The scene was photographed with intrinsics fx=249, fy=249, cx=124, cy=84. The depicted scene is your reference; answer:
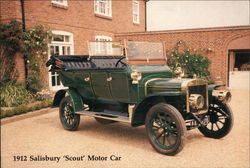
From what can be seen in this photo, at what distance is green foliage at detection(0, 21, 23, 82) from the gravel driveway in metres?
3.32

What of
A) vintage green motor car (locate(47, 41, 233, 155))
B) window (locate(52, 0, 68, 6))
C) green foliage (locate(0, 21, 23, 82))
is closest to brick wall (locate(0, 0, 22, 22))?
green foliage (locate(0, 21, 23, 82))

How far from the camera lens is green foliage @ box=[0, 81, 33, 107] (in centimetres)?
789

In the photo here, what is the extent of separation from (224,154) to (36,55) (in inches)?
294

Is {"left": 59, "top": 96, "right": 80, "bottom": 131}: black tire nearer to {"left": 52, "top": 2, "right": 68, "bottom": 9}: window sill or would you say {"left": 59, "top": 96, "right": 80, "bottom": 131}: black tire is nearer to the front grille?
the front grille

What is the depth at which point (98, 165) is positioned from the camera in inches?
145

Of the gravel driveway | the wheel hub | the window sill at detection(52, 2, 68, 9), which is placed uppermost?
the window sill at detection(52, 2, 68, 9)

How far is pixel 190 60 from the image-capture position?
1280cm

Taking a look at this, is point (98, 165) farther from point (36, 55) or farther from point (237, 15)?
point (36, 55)

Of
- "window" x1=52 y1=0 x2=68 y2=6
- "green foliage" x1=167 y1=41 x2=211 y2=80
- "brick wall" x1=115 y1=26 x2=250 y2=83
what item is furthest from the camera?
"green foliage" x1=167 y1=41 x2=211 y2=80

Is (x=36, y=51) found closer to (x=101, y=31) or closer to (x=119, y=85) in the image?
(x=101, y=31)

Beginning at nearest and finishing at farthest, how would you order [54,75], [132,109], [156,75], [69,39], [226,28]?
[132,109] → [156,75] → [54,75] → [69,39] → [226,28]

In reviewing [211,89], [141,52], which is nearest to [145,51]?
[141,52]

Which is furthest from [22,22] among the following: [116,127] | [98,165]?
[98,165]

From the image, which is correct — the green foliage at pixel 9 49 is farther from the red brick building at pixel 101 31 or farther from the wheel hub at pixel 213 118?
the wheel hub at pixel 213 118
